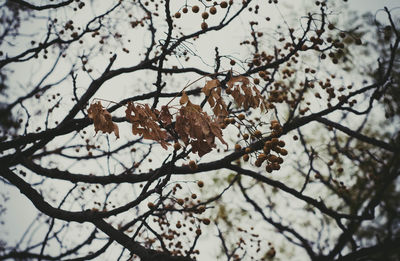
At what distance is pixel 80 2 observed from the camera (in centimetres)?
538

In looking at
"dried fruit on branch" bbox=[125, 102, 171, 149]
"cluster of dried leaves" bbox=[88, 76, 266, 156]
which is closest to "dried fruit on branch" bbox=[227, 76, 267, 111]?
"cluster of dried leaves" bbox=[88, 76, 266, 156]

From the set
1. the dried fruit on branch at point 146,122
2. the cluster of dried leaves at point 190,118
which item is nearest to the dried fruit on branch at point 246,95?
the cluster of dried leaves at point 190,118

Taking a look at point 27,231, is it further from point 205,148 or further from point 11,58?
point 205,148

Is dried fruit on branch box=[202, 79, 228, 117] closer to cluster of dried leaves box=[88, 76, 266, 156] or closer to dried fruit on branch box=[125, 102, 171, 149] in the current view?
cluster of dried leaves box=[88, 76, 266, 156]

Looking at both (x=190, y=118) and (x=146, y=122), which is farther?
(x=146, y=122)

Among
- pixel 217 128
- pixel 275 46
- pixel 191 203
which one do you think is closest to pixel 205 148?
pixel 217 128

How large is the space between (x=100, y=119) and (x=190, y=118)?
3.35ft

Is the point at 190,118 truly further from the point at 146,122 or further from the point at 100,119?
the point at 100,119

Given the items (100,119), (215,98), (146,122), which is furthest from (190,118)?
(100,119)

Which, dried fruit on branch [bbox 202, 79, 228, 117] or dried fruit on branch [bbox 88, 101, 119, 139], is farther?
dried fruit on branch [bbox 88, 101, 119, 139]

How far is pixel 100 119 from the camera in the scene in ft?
8.50

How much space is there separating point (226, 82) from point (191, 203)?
5.53m

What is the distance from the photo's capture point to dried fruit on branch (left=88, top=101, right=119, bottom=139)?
8.42 feet

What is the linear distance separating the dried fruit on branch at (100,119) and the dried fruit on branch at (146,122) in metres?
0.23
